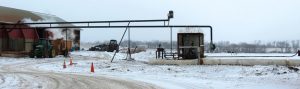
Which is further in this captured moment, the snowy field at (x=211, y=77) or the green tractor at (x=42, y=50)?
the green tractor at (x=42, y=50)

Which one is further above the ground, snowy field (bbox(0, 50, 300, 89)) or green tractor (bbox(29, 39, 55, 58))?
green tractor (bbox(29, 39, 55, 58))

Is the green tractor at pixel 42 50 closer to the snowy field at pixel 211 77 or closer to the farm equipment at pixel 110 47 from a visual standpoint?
the snowy field at pixel 211 77

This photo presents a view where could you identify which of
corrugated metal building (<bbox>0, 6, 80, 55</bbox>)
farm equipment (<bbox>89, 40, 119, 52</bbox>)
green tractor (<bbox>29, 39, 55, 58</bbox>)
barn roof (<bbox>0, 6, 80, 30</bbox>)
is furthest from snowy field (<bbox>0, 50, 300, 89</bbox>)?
farm equipment (<bbox>89, 40, 119, 52</bbox>)

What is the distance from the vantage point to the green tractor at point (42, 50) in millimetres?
41156

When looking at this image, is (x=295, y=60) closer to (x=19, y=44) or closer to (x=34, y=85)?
(x=34, y=85)

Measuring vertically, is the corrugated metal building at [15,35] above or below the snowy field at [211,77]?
above

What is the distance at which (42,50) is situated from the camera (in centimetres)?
4125

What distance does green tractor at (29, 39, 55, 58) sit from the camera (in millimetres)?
41156

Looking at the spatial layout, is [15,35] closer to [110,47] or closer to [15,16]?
[15,16]

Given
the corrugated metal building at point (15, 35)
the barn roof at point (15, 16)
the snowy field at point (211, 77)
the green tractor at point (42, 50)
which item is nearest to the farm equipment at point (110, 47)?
the barn roof at point (15, 16)

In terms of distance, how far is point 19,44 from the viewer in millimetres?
47938

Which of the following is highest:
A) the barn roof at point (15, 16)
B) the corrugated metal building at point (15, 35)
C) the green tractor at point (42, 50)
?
the barn roof at point (15, 16)

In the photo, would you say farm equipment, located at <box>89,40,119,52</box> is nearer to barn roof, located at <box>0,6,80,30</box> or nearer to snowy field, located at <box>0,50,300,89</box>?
barn roof, located at <box>0,6,80,30</box>

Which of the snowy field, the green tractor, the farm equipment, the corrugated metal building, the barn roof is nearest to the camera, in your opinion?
the snowy field
